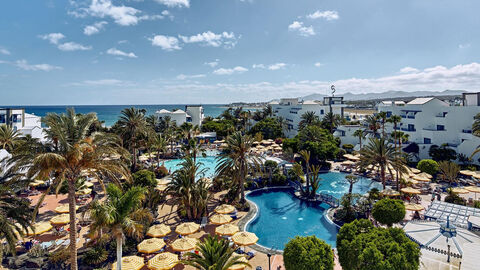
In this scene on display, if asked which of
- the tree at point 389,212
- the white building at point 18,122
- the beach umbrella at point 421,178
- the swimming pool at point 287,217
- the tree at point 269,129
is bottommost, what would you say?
the swimming pool at point 287,217

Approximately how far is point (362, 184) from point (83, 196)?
124 ft

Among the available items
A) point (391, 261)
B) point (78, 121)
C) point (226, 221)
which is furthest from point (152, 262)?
point (391, 261)

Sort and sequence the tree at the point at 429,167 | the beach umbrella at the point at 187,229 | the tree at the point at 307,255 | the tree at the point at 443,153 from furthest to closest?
the tree at the point at 443,153 → the tree at the point at 429,167 → the beach umbrella at the point at 187,229 → the tree at the point at 307,255

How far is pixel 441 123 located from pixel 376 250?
47105mm

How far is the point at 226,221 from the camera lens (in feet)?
72.2

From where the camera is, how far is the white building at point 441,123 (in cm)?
4256

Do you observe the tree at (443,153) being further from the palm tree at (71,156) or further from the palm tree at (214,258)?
the palm tree at (71,156)

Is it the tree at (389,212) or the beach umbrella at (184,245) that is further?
the tree at (389,212)

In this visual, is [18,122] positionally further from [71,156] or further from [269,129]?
[269,129]

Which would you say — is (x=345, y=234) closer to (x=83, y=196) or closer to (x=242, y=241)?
(x=242, y=241)

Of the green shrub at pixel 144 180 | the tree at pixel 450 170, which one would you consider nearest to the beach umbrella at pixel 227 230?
the green shrub at pixel 144 180

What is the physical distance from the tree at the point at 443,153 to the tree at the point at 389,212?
94.6 ft

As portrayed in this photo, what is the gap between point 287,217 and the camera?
2661 cm

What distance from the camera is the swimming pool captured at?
22562 millimetres
